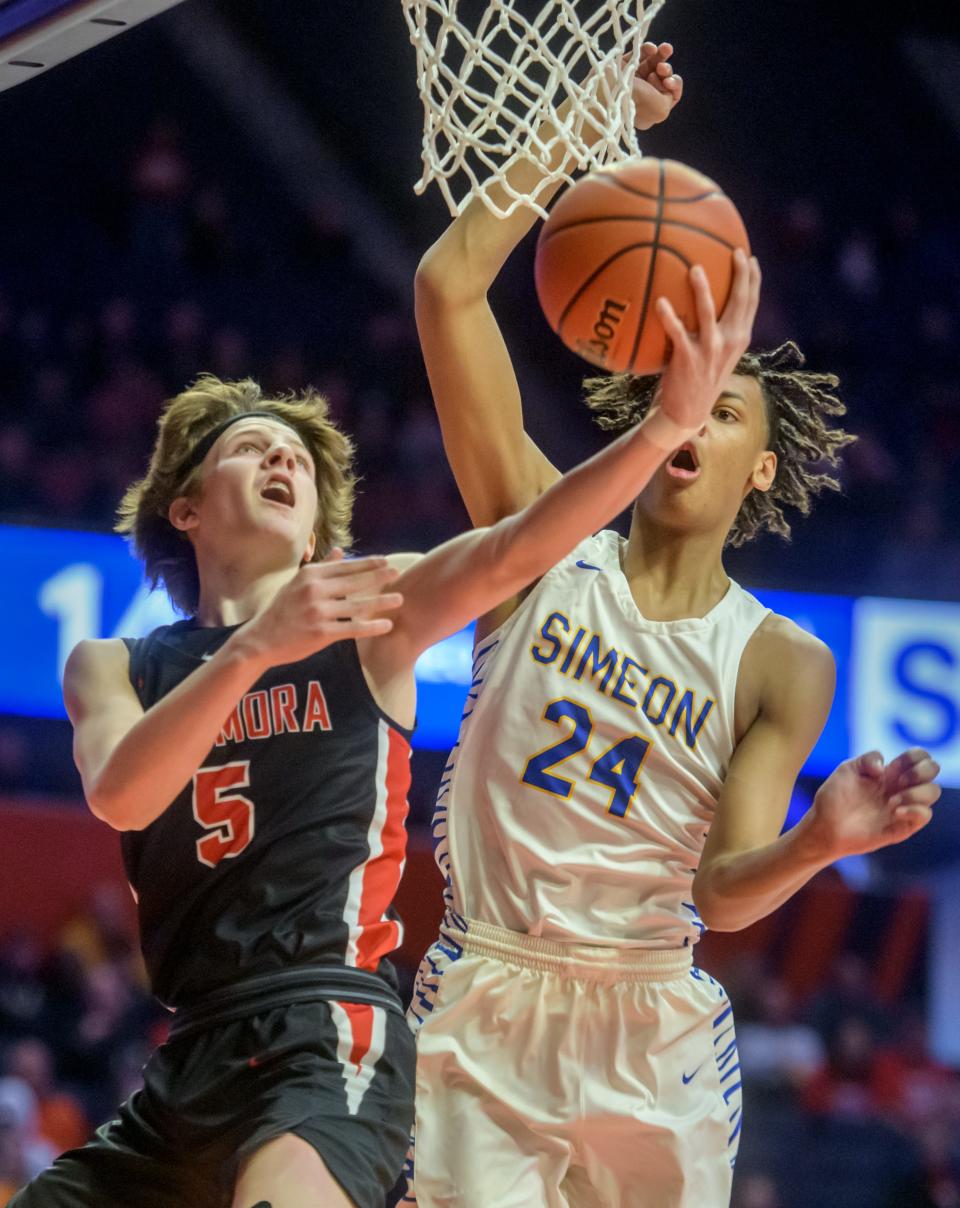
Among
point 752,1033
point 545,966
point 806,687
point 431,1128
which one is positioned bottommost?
point 752,1033

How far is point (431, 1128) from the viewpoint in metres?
3.42

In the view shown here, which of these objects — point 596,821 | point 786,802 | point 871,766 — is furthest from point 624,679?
point 871,766

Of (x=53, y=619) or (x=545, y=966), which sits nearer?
(x=545, y=966)

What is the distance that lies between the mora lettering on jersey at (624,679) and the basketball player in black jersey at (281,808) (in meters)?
0.50

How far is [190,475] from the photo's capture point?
11.8 feet

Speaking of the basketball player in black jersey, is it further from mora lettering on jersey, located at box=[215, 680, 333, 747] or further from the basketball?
the basketball

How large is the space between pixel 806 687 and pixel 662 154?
10457 millimetres

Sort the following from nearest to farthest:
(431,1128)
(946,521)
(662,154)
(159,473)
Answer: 1. (431,1128)
2. (159,473)
3. (946,521)
4. (662,154)

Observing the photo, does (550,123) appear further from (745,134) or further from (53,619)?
(745,134)

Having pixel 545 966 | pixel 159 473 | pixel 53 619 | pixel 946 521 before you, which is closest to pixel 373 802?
pixel 545 966

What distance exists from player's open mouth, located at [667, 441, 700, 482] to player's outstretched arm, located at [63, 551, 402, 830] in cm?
99

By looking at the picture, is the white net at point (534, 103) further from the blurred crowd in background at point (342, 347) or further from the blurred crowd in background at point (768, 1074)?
the blurred crowd in background at point (342, 347)

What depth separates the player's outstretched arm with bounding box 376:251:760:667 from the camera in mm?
2779

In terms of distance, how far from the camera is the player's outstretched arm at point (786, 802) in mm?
2906
